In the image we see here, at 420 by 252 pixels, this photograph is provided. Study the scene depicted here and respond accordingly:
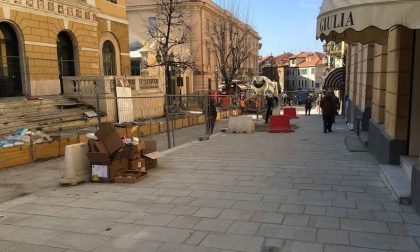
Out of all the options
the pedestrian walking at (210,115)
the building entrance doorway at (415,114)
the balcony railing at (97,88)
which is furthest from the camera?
the balcony railing at (97,88)

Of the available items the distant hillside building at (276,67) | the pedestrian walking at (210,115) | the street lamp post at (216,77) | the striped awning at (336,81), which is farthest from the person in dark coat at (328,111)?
the distant hillside building at (276,67)

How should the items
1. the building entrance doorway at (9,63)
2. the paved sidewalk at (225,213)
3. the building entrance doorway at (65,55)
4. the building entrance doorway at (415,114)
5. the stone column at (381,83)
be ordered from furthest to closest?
1. the building entrance doorway at (65,55)
2. the building entrance doorway at (9,63)
3. the stone column at (381,83)
4. the building entrance doorway at (415,114)
5. the paved sidewalk at (225,213)

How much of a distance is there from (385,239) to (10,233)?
4.78 metres

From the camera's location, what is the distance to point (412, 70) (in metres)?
7.50

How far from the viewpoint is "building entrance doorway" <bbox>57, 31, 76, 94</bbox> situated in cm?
2205

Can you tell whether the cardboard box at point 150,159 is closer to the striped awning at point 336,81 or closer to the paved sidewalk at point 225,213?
the paved sidewalk at point 225,213

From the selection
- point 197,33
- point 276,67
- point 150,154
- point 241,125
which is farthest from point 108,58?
point 276,67

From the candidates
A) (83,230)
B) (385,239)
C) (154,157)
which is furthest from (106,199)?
(385,239)

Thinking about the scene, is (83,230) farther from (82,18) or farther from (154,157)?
(82,18)

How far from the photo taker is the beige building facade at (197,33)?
150 ft

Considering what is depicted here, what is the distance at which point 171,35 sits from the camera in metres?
45.8

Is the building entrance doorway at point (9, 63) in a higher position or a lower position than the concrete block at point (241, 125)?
higher

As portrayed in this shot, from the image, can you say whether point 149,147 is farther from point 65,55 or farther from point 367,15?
point 65,55

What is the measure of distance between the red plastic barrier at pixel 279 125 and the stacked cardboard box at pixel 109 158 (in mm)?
8851
